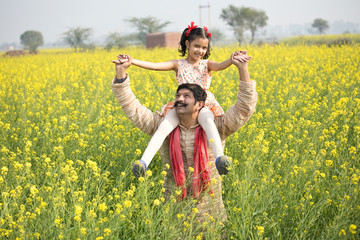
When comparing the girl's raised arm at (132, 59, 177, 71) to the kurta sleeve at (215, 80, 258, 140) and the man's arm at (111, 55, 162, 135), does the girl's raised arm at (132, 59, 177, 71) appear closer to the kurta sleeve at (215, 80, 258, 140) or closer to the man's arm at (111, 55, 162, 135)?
the man's arm at (111, 55, 162, 135)

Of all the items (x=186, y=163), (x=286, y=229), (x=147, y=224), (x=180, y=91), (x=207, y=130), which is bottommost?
(x=286, y=229)

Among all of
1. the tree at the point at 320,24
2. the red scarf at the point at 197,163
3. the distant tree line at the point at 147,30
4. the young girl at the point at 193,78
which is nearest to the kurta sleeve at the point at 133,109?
the young girl at the point at 193,78

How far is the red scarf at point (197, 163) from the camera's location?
2443mm

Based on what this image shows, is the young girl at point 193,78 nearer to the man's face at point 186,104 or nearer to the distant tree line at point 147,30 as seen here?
the man's face at point 186,104

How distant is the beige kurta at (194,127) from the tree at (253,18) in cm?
5899

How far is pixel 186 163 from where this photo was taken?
260cm

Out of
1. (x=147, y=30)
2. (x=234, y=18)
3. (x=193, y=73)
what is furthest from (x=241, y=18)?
(x=193, y=73)

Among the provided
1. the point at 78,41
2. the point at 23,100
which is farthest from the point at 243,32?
the point at 23,100

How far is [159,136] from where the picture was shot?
2465 mm

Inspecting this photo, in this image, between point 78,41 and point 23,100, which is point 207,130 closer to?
point 23,100

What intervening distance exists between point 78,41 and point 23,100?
3662 cm

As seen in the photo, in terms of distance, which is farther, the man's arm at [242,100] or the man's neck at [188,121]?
the man's neck at [188,121]

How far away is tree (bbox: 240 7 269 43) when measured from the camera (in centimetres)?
5834

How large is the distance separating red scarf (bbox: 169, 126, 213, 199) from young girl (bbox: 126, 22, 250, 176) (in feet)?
0.32
